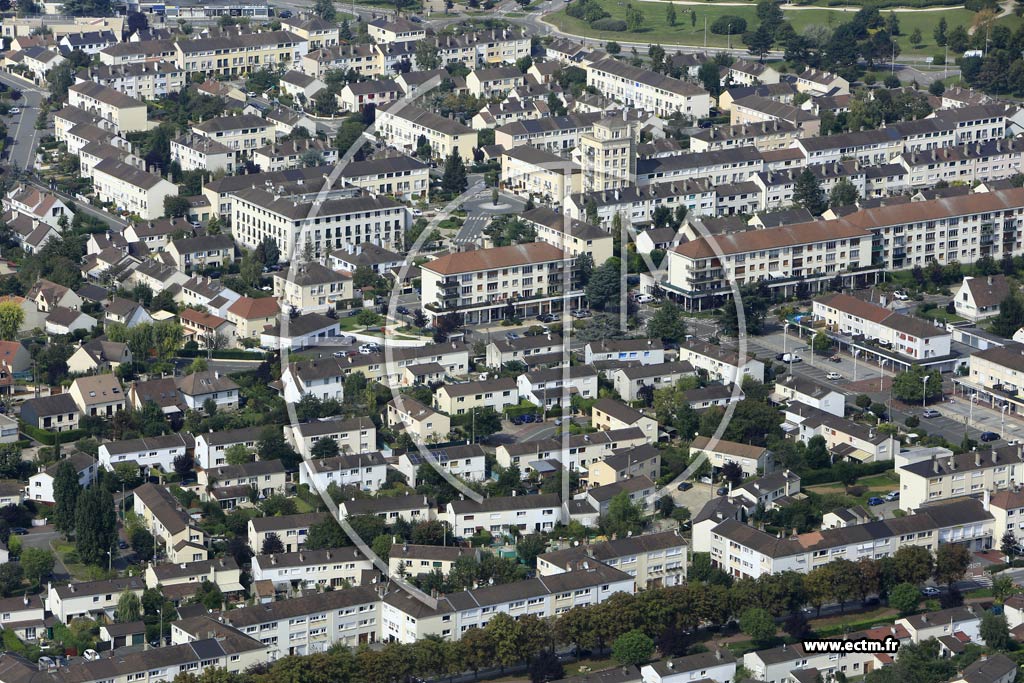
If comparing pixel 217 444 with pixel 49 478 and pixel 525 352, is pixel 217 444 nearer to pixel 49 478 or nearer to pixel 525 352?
pixel 49 478

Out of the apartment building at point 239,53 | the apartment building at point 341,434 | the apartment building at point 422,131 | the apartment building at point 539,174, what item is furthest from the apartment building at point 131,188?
the apartment building at point 341,434

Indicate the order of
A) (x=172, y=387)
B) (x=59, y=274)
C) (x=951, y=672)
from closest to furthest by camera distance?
(x=951, y=672) → (x=172, y=387) → (x=59, y=274)

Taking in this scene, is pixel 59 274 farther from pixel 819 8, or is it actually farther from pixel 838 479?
pixel 819 8

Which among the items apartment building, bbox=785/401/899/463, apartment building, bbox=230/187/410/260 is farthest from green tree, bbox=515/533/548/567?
apartment building, bbox=230/187/410/260

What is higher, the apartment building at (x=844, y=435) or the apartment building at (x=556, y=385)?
the apartment building at (x=556, y=385)

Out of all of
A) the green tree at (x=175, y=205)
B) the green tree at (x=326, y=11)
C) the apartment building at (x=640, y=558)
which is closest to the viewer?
the apartment building at (x=640, y=558)

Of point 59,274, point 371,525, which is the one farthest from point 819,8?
point 371,525

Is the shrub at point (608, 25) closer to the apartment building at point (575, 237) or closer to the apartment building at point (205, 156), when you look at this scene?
the apartment building at point (205, 156)

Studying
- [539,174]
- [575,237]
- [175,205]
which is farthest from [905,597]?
[175,205]
